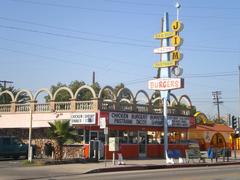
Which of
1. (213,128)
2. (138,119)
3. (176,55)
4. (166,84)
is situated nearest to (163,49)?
(176,55)

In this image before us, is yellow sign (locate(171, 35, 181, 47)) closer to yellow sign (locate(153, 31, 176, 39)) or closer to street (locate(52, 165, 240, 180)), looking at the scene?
yellow sign (locate(153, 31, 176, 39))

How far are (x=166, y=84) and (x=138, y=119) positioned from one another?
151 inches

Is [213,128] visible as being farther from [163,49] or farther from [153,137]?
[163,49]

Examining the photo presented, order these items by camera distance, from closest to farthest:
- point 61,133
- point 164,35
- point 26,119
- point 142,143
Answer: point 61,133, point 164,35, point 142,143, point 26,119

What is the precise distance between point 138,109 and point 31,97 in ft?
31.0

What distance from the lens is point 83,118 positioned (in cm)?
3706

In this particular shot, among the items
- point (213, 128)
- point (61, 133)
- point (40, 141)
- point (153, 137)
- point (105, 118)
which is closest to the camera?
point (61, 133)

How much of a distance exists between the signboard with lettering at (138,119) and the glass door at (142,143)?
47.6 inches

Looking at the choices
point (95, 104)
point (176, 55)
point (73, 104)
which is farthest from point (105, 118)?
point (176, 55)

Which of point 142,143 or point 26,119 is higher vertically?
point 26,119

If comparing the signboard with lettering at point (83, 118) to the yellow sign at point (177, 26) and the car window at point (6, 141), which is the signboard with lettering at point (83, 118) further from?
the yellow sign at point (177, 26)

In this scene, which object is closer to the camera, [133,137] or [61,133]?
[61,133]

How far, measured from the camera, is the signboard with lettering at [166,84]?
39188 mm

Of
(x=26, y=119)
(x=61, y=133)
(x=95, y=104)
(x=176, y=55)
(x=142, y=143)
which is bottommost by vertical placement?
(x=142, y=143)
